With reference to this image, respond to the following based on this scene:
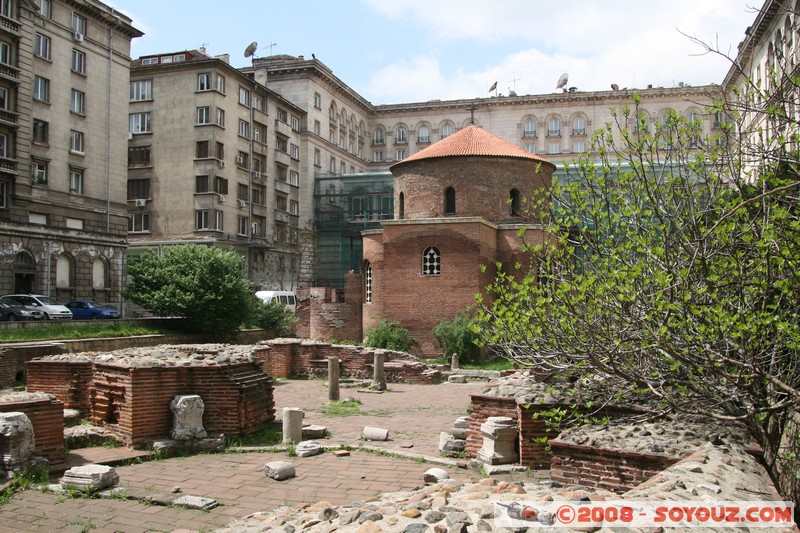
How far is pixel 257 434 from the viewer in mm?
11477

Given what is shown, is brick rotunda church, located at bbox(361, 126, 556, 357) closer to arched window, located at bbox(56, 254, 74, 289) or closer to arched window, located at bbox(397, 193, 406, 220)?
arched window, located at bbox(397, 193, 406, 220)

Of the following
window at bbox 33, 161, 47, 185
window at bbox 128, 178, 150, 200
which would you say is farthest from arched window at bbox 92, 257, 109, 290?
window at bbox 128, 178, 150, 200

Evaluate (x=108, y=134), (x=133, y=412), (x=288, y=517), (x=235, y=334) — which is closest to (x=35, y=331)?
(x=235, y=334)

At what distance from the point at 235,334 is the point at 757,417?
21.3m

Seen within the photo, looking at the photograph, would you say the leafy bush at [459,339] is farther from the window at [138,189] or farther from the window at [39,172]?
the window at [138,189]

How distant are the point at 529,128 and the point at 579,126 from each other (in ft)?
12.6

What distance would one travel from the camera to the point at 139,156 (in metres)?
36.9

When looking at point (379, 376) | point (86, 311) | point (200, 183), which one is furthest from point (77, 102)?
point (379, 376)

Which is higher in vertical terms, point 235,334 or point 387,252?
point 387,252

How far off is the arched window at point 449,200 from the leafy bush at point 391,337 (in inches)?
214

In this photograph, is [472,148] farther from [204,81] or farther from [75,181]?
[75,181]

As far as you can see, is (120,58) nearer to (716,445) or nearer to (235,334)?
(235,334)

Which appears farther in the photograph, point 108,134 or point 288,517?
point 108,134

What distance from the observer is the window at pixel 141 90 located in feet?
122
